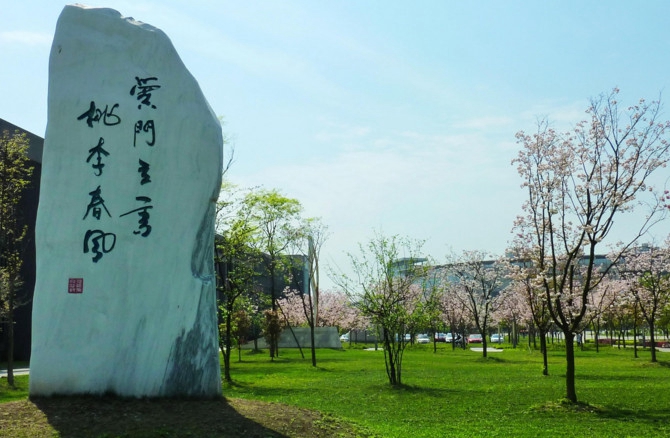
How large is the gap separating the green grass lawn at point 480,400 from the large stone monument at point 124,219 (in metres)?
3.93

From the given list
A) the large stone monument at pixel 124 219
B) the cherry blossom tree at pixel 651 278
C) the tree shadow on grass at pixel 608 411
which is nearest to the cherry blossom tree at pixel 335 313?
the cherry blossom tree at pixel 651 278

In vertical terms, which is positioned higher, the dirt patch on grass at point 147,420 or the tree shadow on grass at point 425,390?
the dirt patch on grass at point 147,420

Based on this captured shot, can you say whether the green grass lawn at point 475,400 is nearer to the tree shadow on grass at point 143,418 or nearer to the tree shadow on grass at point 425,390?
the tree shadow on grass at point 425,390

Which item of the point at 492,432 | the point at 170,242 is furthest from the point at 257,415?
the point at 492,432

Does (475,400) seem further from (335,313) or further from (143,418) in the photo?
(335,313)

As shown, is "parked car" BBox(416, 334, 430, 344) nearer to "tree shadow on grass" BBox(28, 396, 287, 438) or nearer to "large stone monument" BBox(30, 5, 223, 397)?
"large stone monument" BBox(30, 5, 223, 397)

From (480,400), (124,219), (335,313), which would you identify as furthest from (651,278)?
(335,313)

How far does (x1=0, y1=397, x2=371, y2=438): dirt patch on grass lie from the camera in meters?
7.81

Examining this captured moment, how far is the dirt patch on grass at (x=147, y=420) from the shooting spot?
781 centimetres

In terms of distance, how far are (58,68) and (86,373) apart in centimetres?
491

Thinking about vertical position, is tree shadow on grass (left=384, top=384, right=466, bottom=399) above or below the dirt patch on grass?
below

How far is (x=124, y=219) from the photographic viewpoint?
9.61 meters

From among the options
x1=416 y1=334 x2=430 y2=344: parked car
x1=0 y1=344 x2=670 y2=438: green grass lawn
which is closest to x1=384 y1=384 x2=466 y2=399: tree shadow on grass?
x1=0 y1=344 x2=670 y2=438: green grass lawn

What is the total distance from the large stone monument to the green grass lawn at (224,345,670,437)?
12.9ft
